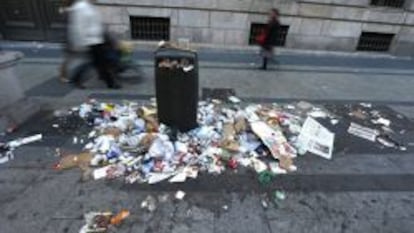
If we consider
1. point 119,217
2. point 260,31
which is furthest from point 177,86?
point 260,31

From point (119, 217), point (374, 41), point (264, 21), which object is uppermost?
point (264, 21)

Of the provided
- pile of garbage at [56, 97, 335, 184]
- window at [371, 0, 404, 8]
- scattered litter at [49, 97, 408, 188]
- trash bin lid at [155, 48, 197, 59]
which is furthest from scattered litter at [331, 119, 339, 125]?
window at [371, 0, 404, 8]

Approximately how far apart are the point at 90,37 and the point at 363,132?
5.37 meters

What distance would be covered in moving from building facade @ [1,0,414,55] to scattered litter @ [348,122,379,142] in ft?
19.4

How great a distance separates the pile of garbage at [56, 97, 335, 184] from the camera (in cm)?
376

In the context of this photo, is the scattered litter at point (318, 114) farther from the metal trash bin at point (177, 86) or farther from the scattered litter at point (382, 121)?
the metal trash bin at point (177, 86)

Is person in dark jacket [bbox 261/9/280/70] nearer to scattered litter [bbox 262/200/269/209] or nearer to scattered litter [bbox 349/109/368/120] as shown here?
scattered litter [bbox 349/109/368/120]

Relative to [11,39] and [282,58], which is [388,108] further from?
[11,39]

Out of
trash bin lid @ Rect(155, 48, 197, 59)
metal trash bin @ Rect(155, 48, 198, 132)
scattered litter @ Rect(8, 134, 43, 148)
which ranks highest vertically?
trash bin lid @ Rect(155, 48, 197, 59)

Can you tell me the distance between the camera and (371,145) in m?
4.71

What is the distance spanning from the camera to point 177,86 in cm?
410

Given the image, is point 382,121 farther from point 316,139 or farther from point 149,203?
point 149,203

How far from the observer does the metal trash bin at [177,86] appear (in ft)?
13.2

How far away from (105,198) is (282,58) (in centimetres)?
775
